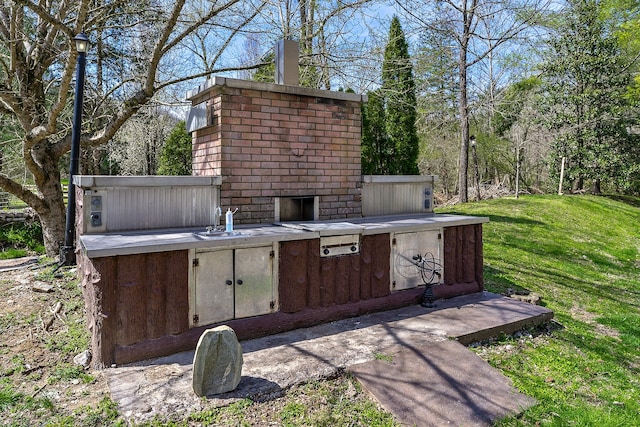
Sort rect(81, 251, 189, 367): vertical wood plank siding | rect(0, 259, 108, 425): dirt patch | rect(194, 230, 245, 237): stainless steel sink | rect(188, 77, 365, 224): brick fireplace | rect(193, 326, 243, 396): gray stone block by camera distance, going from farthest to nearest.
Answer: rect(188, 77, 365, 224): brick fireplace < rect(194, 230, 245, 237): stainless steel sink < rect(81, 251, 189, 367): vertical wood plank siding < rect(0, 259, 108, 425): dirt patch < rect(193, 326, 243, 396): gray stone block

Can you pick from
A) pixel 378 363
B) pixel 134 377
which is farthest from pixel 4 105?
pixel 378 363

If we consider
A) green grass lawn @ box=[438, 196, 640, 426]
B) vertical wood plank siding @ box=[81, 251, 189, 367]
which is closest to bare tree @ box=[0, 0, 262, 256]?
vertical wood plank siding @ box=[81, 251, 189, 367]

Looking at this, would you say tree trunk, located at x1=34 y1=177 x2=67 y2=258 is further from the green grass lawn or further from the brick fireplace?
the green grass lawn

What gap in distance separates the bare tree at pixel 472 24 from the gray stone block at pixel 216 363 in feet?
27.5

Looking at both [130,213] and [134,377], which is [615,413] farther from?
[130,213]

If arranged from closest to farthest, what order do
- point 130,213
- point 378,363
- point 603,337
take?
point 378,363
point 130,213
point 603,337

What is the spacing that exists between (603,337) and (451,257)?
2011 millimetres

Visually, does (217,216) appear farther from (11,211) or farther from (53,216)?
(11,211)

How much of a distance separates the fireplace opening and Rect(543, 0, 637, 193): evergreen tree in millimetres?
18697

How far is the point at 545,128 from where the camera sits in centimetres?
2078

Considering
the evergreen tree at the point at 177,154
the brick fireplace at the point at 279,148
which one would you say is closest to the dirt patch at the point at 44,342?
the brick fireplace at the point at 279,148

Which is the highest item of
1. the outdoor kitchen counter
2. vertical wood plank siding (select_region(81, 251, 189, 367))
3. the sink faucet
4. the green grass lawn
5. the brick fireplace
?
the brick fireplace

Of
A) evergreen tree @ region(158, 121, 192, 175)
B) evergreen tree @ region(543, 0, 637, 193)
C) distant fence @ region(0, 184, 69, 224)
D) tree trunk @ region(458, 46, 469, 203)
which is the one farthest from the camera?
evergreen tree @ region(543, 0, 637, 193)

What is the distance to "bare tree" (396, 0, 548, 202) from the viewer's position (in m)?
11.3
